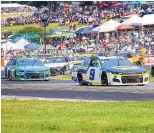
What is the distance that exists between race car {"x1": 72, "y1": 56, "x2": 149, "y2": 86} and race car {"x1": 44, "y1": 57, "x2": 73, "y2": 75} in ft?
37.5

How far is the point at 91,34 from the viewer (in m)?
57.8

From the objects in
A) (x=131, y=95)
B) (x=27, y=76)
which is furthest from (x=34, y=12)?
(x=131, y=95)

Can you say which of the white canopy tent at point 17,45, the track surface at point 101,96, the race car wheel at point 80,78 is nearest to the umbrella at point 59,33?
the white canopy tent at point 17,45

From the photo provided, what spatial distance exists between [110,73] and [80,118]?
41.1 ft

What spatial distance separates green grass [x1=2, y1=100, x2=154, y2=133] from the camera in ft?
33.3

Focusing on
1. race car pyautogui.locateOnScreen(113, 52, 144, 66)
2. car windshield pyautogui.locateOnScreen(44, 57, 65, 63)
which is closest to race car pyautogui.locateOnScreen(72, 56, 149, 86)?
car windshield pyautogui.locateOnScreen(44, 57, 65, 63)

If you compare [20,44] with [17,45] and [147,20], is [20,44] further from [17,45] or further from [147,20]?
[147,20]

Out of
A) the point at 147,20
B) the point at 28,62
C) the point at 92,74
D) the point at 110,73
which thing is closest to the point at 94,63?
the point at 92,74

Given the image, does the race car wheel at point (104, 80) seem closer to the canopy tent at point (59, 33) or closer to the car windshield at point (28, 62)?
the car windshield at point (28, 62)

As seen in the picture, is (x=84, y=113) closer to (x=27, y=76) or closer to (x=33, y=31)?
(x=27, y=76)

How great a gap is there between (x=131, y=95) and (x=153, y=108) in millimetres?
5399

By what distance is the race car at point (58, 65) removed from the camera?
38469 millimetres

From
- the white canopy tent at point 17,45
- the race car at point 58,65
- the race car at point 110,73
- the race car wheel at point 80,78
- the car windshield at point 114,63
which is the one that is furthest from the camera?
the white canopy tent at point 17,45

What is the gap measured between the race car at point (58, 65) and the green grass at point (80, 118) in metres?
23.4
